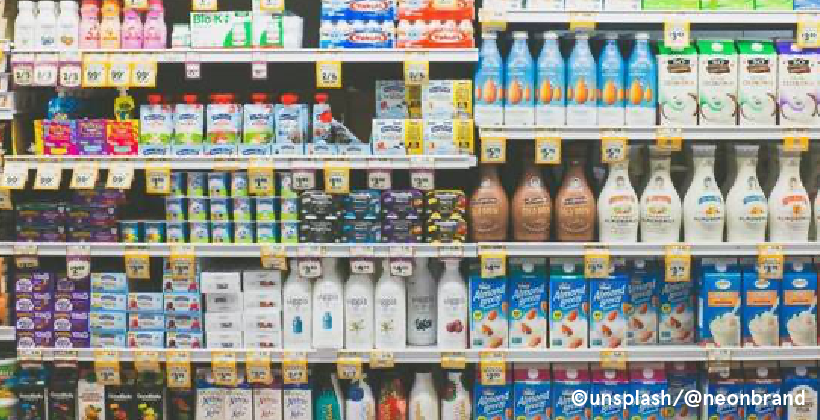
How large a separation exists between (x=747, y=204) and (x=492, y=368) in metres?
1.21

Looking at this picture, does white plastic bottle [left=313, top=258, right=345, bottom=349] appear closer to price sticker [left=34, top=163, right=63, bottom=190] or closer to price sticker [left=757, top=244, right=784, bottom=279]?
price sticker [left=34, top=163, right=63, bottom=190]

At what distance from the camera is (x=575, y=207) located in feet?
12.9

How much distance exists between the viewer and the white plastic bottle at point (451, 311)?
3.95 meters

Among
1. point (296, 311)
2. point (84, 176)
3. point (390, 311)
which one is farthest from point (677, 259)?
point (84, 176)

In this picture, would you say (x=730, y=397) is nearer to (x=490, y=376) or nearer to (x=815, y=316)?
(x=815, y=316)

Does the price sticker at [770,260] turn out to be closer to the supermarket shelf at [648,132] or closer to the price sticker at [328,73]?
the supermarket shelf at [648,132]

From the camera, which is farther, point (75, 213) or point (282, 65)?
point (282, 65)

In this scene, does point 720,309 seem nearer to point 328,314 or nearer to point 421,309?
point 421,309

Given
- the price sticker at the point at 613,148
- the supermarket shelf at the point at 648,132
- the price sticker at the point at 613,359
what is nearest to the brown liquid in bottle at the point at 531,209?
the supermarket shelf at the point at 648,132

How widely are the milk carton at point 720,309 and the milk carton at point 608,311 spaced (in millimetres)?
315

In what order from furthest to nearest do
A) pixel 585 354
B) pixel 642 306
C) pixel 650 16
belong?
pixel 642 306 < pixel 585 354 < pixel 650 16

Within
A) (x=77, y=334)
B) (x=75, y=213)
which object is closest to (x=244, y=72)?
(x=75, y=213)

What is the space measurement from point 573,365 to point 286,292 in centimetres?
121

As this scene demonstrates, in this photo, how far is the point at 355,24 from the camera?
12.8 feet
